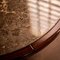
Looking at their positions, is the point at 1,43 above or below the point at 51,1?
below

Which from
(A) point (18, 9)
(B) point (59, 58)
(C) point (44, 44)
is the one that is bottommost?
(B) point (59, 58)

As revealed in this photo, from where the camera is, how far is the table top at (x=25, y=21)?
737mm

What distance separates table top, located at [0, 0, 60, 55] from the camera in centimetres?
74

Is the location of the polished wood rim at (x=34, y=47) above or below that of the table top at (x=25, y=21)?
below

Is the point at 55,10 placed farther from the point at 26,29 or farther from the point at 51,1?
the point at 26,29

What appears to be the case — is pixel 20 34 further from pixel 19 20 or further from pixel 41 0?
pixel 41 0

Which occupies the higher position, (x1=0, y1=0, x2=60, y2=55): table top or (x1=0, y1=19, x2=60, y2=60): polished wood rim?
(x1=0, y1=0, x2=60, y2=55): table top

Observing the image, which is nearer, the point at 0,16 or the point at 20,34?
the point at 20,34

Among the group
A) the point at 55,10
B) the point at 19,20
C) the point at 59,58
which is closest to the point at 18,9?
the point at 19,20

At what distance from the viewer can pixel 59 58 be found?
2.94 ft

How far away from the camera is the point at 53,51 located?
33.9 inches

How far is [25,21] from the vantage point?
81 cm

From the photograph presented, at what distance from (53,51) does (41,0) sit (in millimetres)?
285

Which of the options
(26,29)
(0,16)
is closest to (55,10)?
(26,29)
